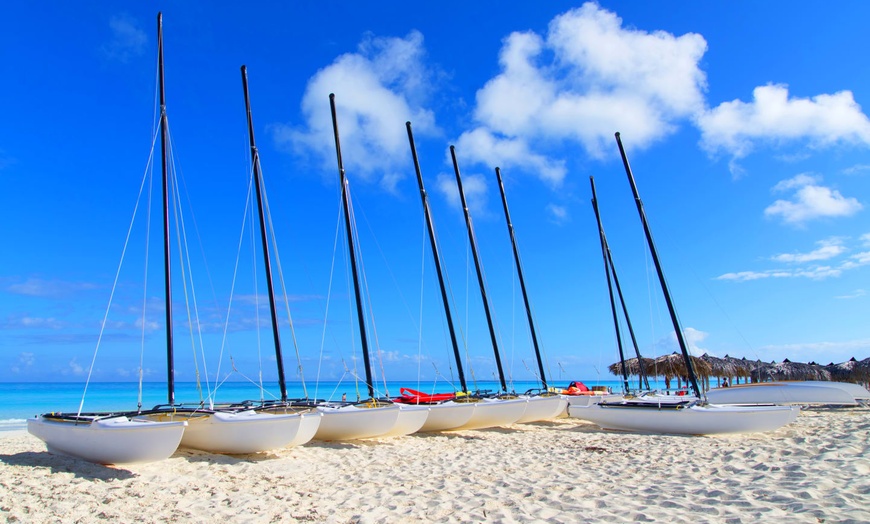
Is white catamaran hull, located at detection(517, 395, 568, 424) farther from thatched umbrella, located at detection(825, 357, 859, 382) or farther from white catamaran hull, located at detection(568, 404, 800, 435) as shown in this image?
thatched umbrella, located at detection(825, 357, 859, 382)

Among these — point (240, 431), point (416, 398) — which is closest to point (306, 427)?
point (240, 431)

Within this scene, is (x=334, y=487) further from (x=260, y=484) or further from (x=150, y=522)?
(x=150, y=522)

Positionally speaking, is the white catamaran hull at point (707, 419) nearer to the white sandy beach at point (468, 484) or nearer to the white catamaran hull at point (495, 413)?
the white sandy beach at point (468, 484)

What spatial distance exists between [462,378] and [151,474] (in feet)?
37.9

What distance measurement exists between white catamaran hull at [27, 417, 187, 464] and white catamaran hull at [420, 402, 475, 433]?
721cm

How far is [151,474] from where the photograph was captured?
30.7 feet

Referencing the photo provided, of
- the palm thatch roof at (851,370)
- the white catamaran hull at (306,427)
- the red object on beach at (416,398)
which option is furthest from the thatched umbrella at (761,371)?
the white catamaran hull at (306,427)

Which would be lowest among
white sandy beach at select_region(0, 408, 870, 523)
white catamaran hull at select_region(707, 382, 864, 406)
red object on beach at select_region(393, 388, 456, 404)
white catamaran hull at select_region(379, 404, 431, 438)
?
white catamaran hull at select_region(707, 382, 864, 406)

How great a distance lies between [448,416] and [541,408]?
14.2 ft

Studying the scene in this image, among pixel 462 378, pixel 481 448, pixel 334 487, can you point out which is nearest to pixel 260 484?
pixel 334 487

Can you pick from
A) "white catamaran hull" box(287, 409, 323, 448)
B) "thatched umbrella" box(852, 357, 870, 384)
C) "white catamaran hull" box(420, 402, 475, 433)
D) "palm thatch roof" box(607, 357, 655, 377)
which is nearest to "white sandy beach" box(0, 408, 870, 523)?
"white catamaran hull" box(287, 409, 323, 448)

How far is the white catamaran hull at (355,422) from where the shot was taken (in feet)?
43.0

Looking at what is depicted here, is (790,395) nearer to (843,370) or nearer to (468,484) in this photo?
(843,370)

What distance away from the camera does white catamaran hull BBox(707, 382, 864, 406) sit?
22031mm
